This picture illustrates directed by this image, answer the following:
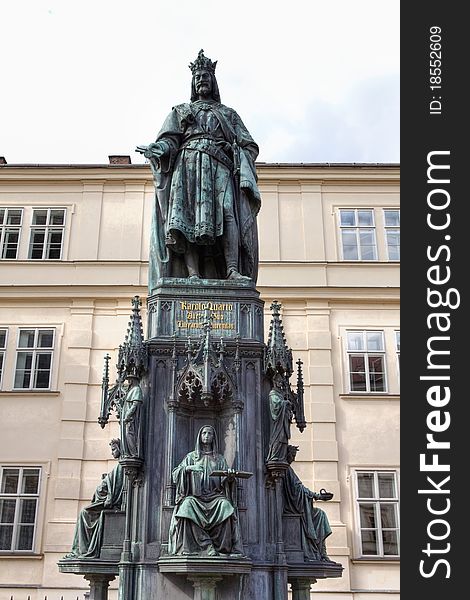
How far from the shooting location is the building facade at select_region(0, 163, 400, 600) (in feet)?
63.4

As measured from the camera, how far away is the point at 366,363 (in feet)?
69.8

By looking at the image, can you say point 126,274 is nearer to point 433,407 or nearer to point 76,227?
point 76,227

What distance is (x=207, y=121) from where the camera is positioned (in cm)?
990

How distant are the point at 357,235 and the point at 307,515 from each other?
51.8 ft

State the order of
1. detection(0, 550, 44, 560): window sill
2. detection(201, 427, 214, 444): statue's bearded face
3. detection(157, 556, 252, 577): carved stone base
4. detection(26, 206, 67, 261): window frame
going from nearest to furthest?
detection(157, 556, 252, 577): carved stone base
detection(201, 427, 214, 444): statue's bearded face
detection(0, 550, 44, 560): window sill
detection(26, 206, 67, 261): window frame

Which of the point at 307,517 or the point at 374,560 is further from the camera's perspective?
the point at 374,560

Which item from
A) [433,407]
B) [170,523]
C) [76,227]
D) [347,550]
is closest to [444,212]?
[433,407]

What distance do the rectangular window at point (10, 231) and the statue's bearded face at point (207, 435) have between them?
54.0 ft

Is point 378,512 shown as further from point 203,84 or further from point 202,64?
point 202,64

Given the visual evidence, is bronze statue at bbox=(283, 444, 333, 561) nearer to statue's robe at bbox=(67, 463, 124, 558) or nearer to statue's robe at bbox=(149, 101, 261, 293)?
statue's robe at bbox=(67, 463, 124, 558)

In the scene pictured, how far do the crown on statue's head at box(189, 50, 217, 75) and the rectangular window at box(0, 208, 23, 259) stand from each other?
1372cm

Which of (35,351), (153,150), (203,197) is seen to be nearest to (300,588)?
(203,197)

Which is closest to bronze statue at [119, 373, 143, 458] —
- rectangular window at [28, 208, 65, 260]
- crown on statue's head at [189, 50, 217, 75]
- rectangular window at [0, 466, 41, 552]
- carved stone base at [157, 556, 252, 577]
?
carved stone base at [157, 556, 252, 577]

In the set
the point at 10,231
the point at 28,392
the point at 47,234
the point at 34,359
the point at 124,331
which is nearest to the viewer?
the point at 28,392
